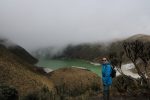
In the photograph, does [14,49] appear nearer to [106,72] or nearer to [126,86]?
[126,86]

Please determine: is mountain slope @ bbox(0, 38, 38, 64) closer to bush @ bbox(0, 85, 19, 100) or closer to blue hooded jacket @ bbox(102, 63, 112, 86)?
bush @ bbox(0, 85, 19, 100)

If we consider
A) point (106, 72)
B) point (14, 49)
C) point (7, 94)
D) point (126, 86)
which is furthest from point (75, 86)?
point (14, 49)

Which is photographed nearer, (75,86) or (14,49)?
(75,86)

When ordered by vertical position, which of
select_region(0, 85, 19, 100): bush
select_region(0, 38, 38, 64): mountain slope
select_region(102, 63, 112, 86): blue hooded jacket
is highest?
select_region(0, 38, 38, 64): mountain slope

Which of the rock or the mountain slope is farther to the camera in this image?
the mountain slope

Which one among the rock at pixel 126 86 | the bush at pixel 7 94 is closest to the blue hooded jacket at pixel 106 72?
the rock at pixel 126 86

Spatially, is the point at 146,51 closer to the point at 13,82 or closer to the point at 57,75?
the point at 13,82

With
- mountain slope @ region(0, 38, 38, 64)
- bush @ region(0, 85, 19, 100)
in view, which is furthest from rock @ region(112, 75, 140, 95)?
mountain slope @ region(0, 38, 38, 64)

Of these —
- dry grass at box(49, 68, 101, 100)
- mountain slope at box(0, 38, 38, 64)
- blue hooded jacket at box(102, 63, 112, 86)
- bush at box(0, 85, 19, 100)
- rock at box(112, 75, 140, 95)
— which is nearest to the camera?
blue hooded jacket at box(102, 63, 112, 86)

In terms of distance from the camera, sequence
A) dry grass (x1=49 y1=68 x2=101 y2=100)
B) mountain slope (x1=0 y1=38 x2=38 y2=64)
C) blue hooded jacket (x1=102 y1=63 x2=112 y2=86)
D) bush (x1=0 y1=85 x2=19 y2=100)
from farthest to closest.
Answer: mountain slope (x1=0 y1=38 x2=38 y2=64) → dry grass (x1=49 y1=68 x2=101 y2=100) → bush (x1=0 y1=85 x2=19 y2=100) → blue hooded jacket (x1=102 y1=63 x2=112 y2=86)

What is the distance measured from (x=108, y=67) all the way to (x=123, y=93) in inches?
233

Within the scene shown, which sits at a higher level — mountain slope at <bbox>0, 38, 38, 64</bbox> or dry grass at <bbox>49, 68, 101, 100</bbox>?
mountain slope at <bbox>0, 38, 38, 64</bbox>

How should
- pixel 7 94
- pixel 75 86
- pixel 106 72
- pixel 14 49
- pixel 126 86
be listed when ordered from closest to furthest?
1. pixel 106 72
2. pixel 126 86
3. pixel 7 94
4. pixel 75 86
5. pixel 14 49

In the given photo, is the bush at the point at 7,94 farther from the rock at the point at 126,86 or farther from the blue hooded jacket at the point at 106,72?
the blue hooded jacket at the point at 106,72
